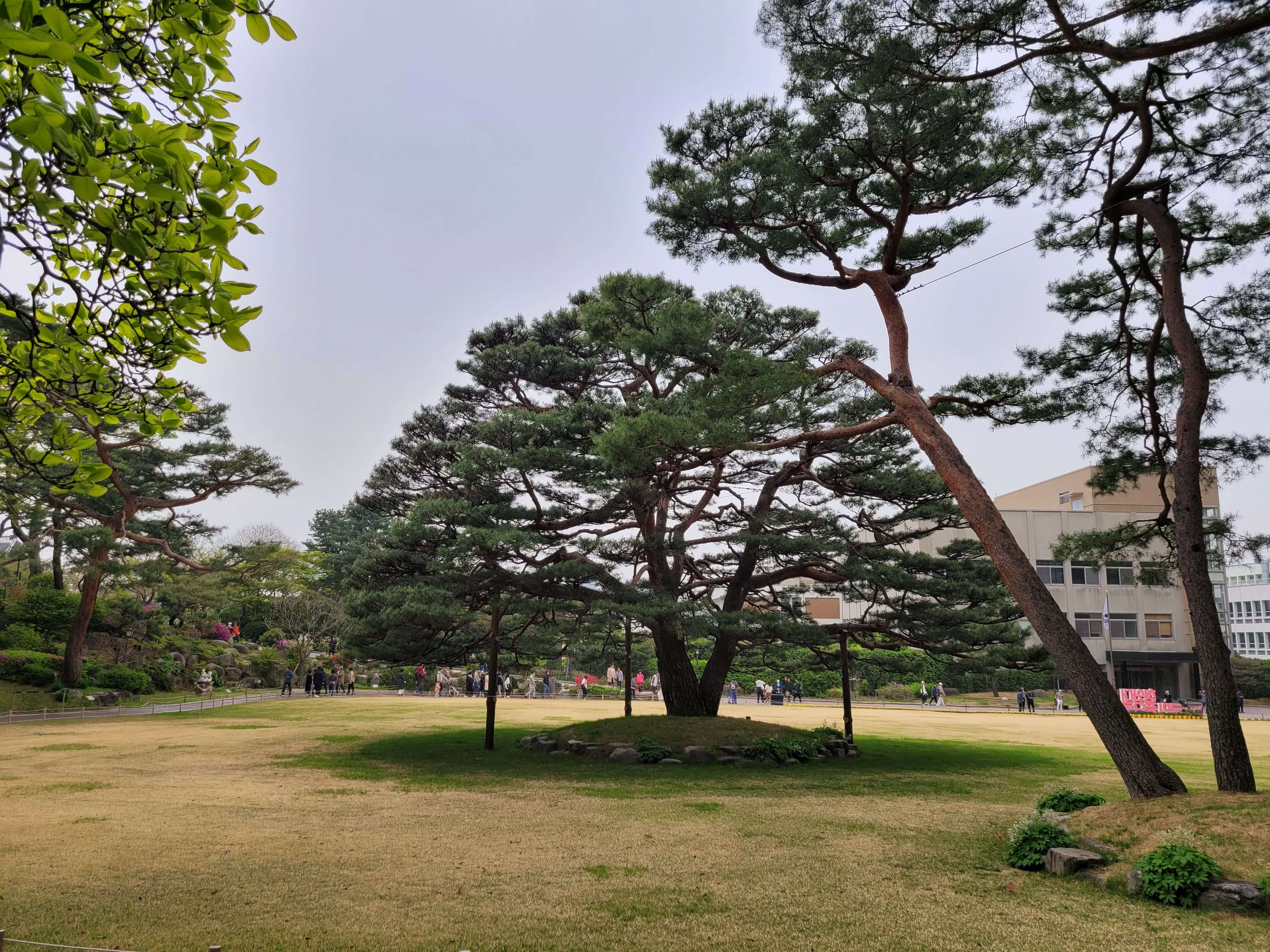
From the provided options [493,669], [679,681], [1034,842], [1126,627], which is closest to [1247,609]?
[1126,627]

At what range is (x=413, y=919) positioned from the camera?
4918 millimetres

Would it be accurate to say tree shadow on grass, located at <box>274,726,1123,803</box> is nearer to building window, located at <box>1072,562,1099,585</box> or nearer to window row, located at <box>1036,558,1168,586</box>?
window row, located at <box>1036,558,1168,586</box>

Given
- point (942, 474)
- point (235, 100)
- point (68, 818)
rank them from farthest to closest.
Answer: point (942, 474)
point (68, 818)
point (235, 100)

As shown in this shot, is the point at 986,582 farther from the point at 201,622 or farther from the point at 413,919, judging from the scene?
the point at 201,622

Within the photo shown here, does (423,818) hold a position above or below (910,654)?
below

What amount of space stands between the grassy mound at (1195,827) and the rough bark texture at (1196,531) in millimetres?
773

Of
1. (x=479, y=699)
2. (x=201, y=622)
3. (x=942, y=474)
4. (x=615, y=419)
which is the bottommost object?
(x=479, y=699)

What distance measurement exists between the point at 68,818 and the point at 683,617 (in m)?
8.34

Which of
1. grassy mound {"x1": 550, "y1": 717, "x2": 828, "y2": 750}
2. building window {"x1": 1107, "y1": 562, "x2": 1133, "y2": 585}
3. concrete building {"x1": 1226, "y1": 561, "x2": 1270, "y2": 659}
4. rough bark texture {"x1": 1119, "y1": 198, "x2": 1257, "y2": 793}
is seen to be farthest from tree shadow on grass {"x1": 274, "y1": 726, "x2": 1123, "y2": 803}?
concrete building {"x1": 1226, "y1": 561, "x2": 1270, "y2": 659}

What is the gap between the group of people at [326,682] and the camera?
102 ft

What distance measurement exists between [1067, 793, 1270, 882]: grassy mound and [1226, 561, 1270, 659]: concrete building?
6510cm

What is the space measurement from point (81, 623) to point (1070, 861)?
27.2 m

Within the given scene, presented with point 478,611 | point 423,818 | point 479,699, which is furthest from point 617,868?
point 479,699

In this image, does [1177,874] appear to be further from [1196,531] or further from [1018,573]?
[1196,531]
